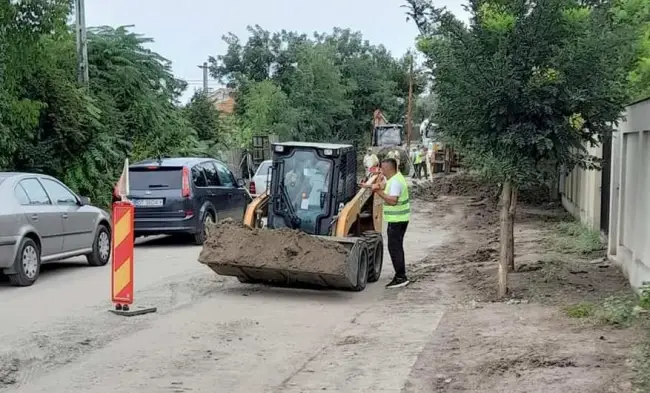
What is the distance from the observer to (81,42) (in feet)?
75.5

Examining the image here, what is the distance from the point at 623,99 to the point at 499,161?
1.71 metres

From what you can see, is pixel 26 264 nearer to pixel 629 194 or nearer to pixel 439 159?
pixel 629 194

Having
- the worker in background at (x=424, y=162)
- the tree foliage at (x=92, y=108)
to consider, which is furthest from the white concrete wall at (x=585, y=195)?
the worker in background at (x=424, y=162)

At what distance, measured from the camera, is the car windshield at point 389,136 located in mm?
43719

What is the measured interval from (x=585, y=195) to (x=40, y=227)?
11260 mm

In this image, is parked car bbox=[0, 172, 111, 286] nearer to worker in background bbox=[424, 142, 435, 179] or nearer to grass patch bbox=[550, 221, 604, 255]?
grass patch bbox=[550, 221, 604, 255]

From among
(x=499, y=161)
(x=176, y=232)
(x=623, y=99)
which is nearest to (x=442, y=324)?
(x=499, y=161)

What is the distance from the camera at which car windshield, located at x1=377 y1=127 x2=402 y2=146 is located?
43.7 meters

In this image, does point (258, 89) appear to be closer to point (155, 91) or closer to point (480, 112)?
point (155, 91)

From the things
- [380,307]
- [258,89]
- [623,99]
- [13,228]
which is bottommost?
[380,307]

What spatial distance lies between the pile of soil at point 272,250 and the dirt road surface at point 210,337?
0.49m

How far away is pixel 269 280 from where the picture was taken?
36.4ft

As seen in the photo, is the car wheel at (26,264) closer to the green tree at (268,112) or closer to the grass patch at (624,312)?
the grass patch at (624,312)

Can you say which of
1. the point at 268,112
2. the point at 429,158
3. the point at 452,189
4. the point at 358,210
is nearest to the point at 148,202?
the point at 358,210
